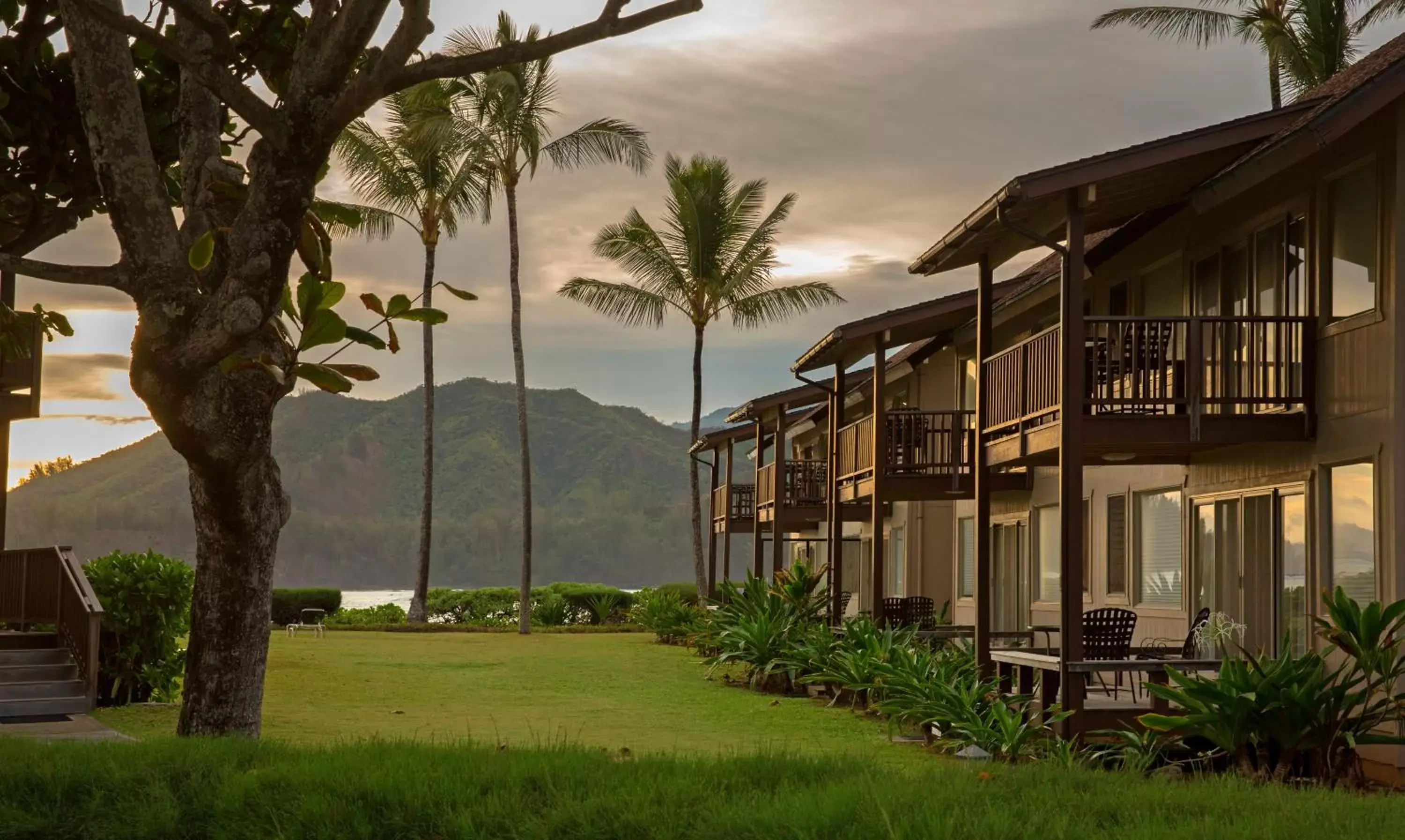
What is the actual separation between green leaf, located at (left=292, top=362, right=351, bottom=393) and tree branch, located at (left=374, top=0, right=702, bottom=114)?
64.0 inches

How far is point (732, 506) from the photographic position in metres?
37.3

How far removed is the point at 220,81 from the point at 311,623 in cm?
3288

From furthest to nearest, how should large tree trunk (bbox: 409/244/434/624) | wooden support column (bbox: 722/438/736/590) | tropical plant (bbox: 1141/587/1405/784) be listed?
large tree trunk (bbox: 409/244/434/624) < wooden support column (bbox: 722/438/736/590) < tropical plant (bbox: 1141/587/1405/784)

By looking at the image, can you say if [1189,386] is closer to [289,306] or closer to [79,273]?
[289,306]

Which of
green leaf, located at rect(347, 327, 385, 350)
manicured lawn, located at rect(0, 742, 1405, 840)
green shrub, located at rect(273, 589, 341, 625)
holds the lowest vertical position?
green shrub, located at rect(273, 589, 341, 625)

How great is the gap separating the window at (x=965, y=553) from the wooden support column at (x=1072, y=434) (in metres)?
13.1

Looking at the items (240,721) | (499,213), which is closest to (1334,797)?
(240,721)

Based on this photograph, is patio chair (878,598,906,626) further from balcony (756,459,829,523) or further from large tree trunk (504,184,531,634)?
large tree trunk (504,184,531,634)

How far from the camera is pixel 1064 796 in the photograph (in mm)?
6965

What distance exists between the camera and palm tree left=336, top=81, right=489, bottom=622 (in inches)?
1539

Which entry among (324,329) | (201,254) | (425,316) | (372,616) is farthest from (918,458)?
(372,616)

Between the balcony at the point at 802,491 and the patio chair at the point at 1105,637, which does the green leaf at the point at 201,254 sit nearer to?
the patio chair at the point at 1105,637

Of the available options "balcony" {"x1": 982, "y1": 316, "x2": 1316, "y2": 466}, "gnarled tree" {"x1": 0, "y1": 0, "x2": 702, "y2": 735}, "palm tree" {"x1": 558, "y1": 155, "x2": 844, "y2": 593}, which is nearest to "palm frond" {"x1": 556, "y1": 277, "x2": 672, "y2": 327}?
"palm tree" {"x1": 558, "y1": 155, "x2": 844, "y2": 593}

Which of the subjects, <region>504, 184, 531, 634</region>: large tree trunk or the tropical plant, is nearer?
the tropical plant
